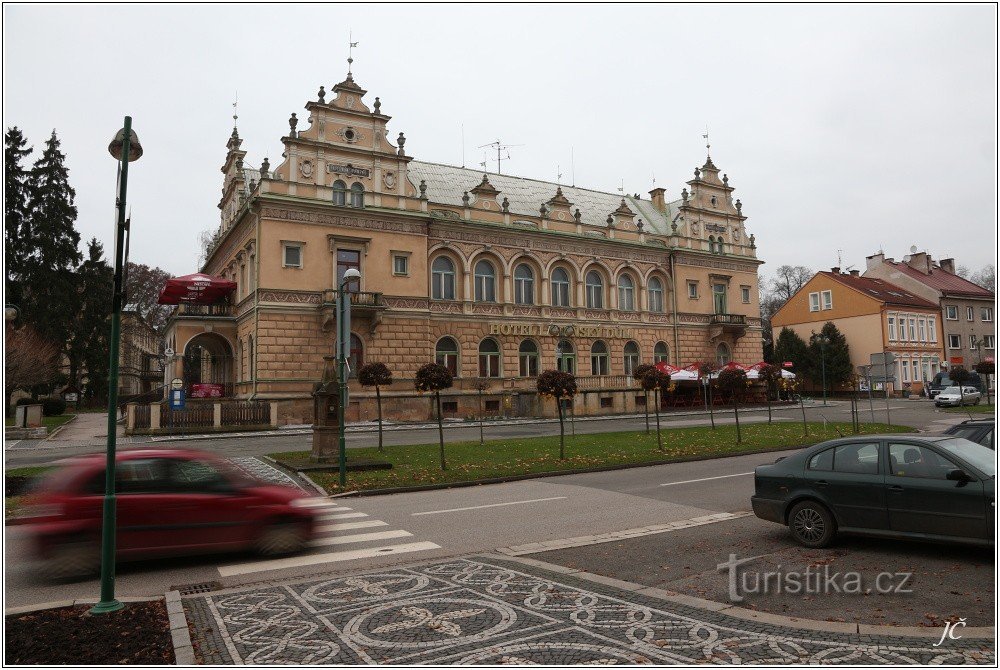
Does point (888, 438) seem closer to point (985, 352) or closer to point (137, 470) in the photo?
point (137, 470)

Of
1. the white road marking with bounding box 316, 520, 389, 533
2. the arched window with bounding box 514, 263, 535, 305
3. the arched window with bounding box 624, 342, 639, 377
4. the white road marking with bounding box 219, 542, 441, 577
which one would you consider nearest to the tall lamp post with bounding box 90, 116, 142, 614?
the white road marking with bounding box 219, 542, 441, 577

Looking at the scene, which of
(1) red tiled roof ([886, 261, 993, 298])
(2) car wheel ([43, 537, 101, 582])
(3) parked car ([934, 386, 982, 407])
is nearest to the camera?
(2) car wheel ([43, 537, 101, 582])

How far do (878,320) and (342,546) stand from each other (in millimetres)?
64805

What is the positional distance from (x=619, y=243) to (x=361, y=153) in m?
19.9

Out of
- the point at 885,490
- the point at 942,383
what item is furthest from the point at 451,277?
the point at 942,383

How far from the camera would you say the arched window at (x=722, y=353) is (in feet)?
176

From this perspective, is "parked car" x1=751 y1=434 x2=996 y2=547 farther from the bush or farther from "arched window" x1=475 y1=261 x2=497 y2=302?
the bush

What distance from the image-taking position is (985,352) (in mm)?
67875

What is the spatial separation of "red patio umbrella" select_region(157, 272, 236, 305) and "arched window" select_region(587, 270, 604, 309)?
23.6 meters

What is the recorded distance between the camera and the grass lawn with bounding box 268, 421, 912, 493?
17.1 meters

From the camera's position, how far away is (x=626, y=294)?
50750 millimetres

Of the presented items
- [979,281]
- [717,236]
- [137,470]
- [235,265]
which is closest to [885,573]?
[137,470]

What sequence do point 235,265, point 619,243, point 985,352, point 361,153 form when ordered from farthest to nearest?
1. point 985,352
2. point 619,243
3. point 235,265
4. point 361,153

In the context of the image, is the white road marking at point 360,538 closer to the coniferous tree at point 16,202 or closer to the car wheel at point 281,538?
the car wheel at point 281,538
